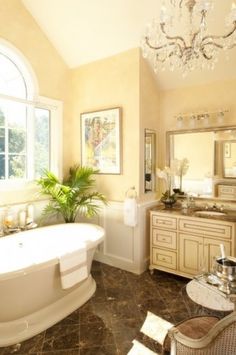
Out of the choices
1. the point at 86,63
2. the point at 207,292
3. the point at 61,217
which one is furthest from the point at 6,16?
the point at 207,292

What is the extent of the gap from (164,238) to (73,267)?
52.4 inches

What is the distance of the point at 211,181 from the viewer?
3.37m

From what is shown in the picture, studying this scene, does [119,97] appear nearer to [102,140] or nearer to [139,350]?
[102,140]

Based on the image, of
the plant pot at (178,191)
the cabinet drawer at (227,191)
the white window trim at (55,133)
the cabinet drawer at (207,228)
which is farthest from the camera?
the white window trim at (55,133)

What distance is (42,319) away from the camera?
2.30 metres

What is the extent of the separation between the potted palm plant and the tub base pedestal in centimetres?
106

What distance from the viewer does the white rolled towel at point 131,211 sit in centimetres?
325

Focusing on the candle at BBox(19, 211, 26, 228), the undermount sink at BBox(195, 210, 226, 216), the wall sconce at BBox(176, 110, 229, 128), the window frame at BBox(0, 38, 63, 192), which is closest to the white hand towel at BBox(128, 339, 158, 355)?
the undermount sink at BBox(195, 210, 226, 216)

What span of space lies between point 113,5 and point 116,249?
3.13m

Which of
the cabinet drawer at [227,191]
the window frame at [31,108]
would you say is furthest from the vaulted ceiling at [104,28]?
the cabinet drawer at [227,191]

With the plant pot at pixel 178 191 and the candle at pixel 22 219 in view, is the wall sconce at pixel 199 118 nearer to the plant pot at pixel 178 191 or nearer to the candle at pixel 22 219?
the plant pot at pixel 178 191

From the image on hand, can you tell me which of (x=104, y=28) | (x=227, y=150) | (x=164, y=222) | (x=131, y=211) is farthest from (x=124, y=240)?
(x=104, y=28)

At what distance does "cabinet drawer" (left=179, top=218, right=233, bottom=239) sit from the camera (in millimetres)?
2769

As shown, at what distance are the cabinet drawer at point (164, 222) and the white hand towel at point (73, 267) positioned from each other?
3.74 feet
